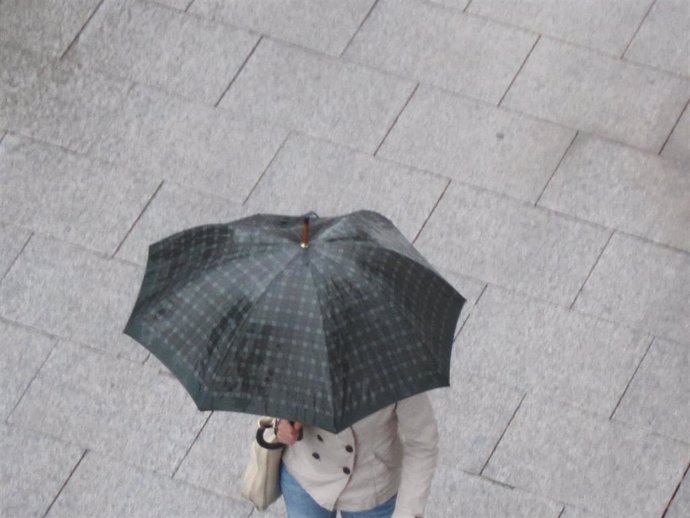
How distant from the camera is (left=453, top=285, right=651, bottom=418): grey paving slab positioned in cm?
758

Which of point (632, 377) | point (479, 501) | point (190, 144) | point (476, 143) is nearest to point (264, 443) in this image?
point (479, 501)

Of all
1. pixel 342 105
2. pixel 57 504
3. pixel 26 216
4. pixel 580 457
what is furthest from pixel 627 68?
pixel 57 504

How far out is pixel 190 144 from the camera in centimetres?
859

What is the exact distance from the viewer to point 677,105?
8898mm

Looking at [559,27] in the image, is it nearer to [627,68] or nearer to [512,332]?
[627,68]

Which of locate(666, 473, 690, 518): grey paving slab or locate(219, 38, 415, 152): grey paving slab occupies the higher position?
locate(219, 38, 415, 152): grey paving slab

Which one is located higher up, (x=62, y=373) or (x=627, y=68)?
(x=627, y=68)

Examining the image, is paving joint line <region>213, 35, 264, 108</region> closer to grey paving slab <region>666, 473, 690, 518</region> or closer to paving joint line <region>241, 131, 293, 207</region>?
paving joint line <region>241, 131, 293, 207</region>

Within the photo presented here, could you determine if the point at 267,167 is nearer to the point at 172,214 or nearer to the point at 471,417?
the point at 172,214

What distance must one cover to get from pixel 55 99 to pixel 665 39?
3.74m

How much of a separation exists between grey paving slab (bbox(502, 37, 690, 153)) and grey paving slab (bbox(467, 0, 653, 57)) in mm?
115

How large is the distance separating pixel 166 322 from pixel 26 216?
10.7ft

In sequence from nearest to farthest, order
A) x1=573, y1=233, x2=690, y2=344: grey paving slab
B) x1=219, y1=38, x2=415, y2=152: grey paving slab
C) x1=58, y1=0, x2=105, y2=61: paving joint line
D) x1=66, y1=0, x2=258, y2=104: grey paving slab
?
1. x1=573, y1=233, x2=690, y2=344: grey paving slab
2. x1=219, y1=38, x2=415, y2=152: grey paving slab
3. x1=66, y1=0, x2=258, y2=104: grey paving slab
4. x1=58, y1=0, x2=105, y2=61: paving joint line

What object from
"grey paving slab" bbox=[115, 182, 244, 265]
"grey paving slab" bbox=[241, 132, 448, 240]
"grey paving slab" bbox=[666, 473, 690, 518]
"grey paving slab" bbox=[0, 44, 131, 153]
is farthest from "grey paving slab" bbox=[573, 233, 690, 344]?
"grey paving slab" bbox=[0, 44, 131, 153]
